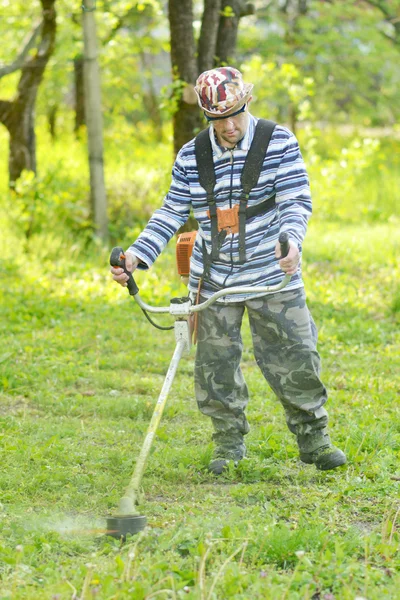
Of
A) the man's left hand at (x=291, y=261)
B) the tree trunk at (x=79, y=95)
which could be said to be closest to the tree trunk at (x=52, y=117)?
the tree trunk at (x=79, y=95)

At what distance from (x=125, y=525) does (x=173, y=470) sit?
3.05 feet

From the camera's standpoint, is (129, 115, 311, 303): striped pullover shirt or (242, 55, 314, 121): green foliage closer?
(129, 115, 311, 303): striped pullover shirt

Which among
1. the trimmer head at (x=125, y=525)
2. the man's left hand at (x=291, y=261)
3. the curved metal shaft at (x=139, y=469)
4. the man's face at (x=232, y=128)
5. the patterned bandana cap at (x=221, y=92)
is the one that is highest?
the patterned bandana cap at (x=221, y=92)

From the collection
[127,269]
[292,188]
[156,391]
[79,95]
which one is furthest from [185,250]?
[79,95]

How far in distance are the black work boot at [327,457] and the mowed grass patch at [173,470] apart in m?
0.05

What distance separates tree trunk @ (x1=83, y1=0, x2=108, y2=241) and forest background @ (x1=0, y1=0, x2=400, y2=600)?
0.63 ft

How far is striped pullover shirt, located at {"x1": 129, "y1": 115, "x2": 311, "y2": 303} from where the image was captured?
3.81 metres

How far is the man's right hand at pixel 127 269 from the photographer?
3.68 meters

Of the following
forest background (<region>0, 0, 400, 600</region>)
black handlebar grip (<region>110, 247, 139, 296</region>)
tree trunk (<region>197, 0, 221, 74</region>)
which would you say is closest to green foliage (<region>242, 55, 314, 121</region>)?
forest background (<region>0, 0, 400, 600</region>)

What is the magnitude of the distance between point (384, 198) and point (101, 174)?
5.15 meters

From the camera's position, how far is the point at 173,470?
426 centimetres

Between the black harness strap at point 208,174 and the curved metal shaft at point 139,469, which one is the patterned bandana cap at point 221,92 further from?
the curved metal shaft at point 139,469

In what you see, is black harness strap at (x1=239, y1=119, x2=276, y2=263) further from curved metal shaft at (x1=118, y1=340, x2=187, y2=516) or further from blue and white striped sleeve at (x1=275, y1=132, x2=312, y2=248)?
curved metal shaft at (x1=118, y1=340, x2=187, y2=516)

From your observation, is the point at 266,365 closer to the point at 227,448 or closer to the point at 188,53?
the point at 227,448
